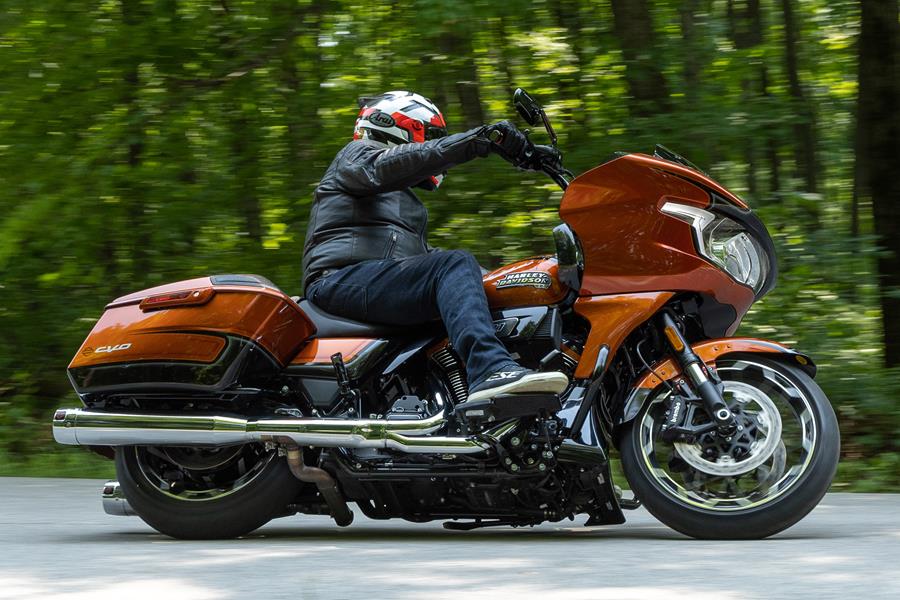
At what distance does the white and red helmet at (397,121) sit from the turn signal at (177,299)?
0.91 meters

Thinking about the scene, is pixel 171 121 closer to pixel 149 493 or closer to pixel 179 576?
pixel 149 493

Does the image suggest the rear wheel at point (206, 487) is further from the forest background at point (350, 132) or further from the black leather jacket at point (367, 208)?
the forest background at point (350, 132)

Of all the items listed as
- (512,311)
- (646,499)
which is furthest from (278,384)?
(646,499)

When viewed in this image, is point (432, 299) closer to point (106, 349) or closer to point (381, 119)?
point (381, 119)

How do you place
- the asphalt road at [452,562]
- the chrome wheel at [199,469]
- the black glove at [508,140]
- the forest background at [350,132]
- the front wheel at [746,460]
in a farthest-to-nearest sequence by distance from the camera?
the forest background at [350,132]
the chrome wheel at [199,469]
the black glove at [508,140]
the front wheel at [746,460]
the asphalt road at [452,562]

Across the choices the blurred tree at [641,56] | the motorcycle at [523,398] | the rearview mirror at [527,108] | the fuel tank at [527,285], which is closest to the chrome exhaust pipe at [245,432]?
the motorcycle at [523,398]

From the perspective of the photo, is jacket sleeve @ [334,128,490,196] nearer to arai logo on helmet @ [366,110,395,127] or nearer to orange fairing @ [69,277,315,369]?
arai logo on helmet @ [366,110,395,127]

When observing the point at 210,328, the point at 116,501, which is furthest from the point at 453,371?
the point at 116,501

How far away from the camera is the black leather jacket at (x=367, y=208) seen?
487 centimetres

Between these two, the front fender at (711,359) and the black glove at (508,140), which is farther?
the black glove at (508,140)

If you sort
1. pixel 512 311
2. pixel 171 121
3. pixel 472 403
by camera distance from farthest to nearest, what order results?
pixel 171 121 < pixel 512 311 < pixel 472 403

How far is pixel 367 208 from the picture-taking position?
16.7 feet

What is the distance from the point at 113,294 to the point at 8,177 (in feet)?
3.91

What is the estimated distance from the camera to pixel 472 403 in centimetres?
457
